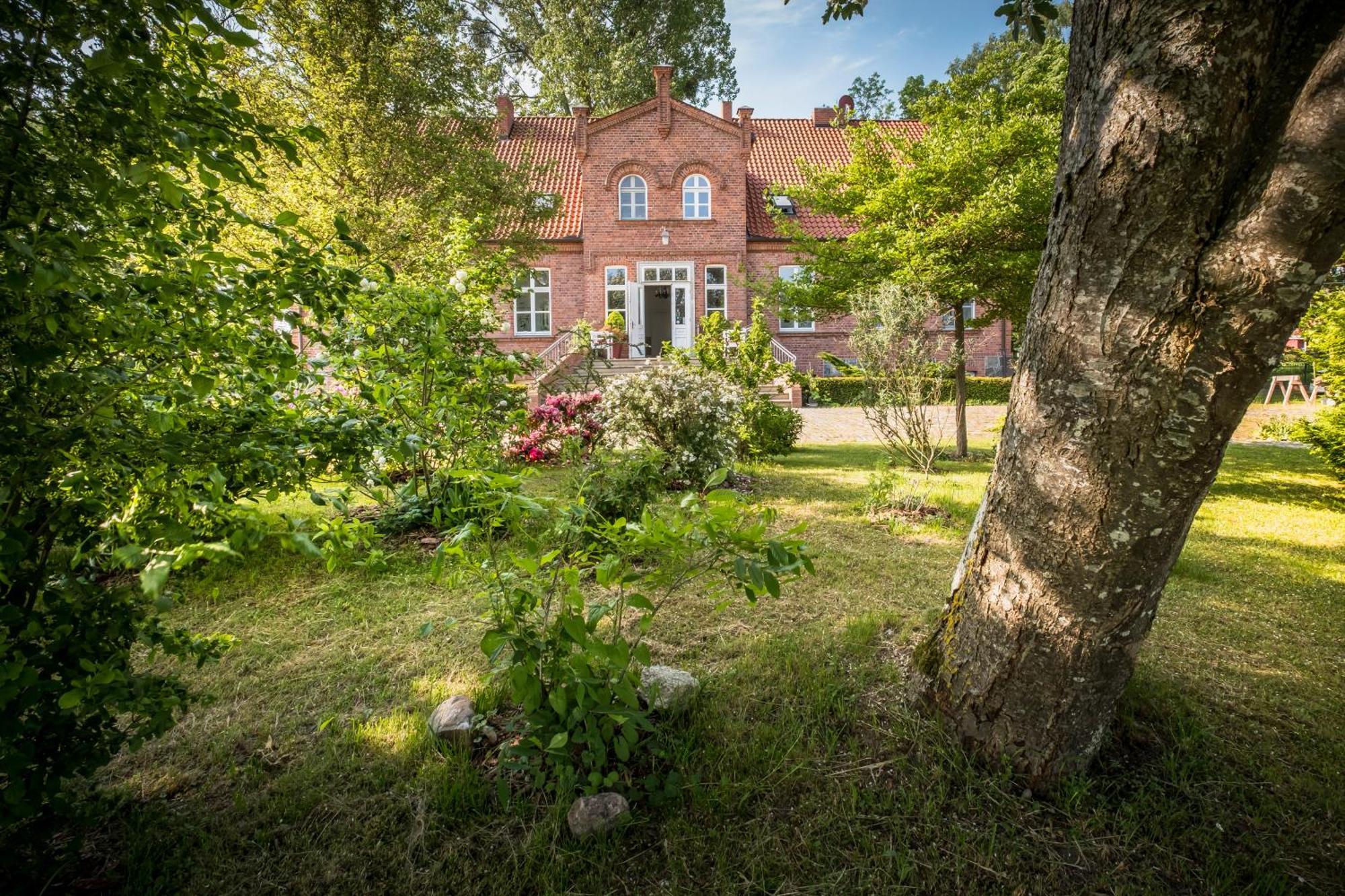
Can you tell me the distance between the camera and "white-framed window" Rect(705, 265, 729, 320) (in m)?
20.6

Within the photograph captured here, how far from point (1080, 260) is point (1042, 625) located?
3.55 feet

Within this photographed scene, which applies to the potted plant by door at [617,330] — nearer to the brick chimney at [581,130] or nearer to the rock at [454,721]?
the brick chimney at [581,130]

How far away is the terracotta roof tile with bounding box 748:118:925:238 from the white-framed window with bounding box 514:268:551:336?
7001 mm

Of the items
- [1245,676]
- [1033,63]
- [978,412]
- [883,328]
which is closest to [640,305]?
[978,412]

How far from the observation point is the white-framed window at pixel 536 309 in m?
20.9

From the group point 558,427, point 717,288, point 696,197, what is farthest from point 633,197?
point 558,427

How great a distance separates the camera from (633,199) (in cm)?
2030

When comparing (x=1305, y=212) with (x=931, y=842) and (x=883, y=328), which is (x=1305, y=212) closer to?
(x=931, y=842)

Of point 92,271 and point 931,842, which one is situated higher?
point 92,271

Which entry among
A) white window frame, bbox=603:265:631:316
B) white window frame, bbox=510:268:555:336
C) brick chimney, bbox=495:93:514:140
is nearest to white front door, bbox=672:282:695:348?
white window frame, bbox=603:265:631:316

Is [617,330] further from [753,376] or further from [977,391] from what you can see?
[977,391]

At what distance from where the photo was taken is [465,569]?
197cm

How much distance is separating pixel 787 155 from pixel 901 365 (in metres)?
18.9

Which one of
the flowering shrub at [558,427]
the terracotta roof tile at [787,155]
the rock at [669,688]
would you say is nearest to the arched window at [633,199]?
the terracotta roof tile at [787,155]
